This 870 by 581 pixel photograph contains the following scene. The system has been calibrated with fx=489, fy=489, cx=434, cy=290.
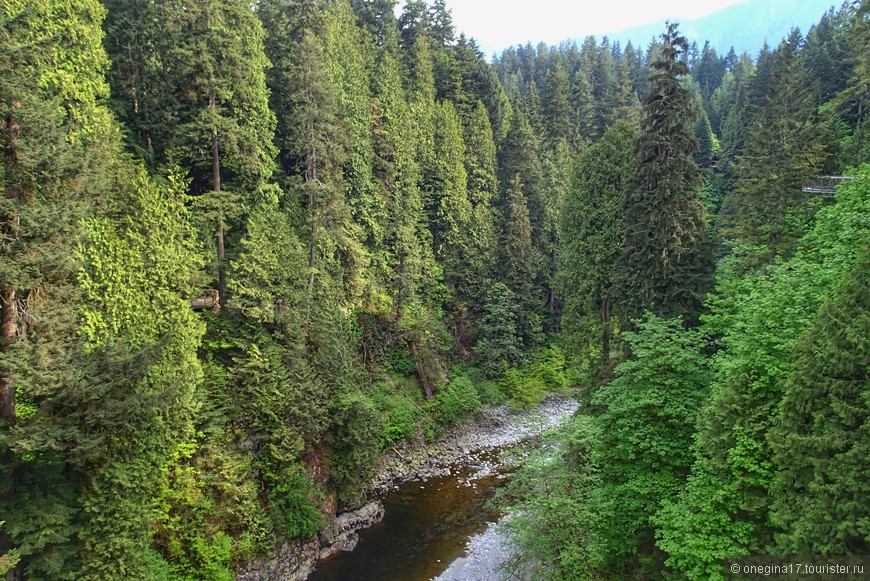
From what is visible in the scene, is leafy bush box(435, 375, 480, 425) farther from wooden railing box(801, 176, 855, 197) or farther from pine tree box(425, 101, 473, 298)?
wooden railing box(801, 176, 855, 197)

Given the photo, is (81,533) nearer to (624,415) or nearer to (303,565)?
(303,565)

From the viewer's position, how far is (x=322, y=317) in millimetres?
22656

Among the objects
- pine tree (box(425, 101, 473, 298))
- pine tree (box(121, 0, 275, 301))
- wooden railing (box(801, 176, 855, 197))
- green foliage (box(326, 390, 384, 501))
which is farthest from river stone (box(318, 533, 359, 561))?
wooden railing (box(801, 176, 855, 197))

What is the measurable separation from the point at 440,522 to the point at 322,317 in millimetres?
11088

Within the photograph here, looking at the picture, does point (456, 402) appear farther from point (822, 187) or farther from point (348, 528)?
point (822, 187)

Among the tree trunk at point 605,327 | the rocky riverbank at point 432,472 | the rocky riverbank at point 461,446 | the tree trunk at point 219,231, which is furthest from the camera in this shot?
the rocky riverbank at point 461,446

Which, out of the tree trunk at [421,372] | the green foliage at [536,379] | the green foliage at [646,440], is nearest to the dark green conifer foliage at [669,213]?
the green foliage at [646,440]

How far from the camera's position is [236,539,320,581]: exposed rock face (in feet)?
56.3

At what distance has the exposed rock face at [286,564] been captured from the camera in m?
17.2

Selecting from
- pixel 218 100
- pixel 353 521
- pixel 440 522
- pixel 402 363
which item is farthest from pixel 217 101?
pixel 440 522

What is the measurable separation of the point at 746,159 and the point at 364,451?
3061 cm

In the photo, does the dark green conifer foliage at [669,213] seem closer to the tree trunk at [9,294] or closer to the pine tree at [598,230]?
the pine tree at [598,230]

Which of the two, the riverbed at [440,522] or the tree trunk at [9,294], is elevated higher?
the tree trunk at [9,294]

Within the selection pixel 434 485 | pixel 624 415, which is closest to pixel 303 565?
pixel 434 485
